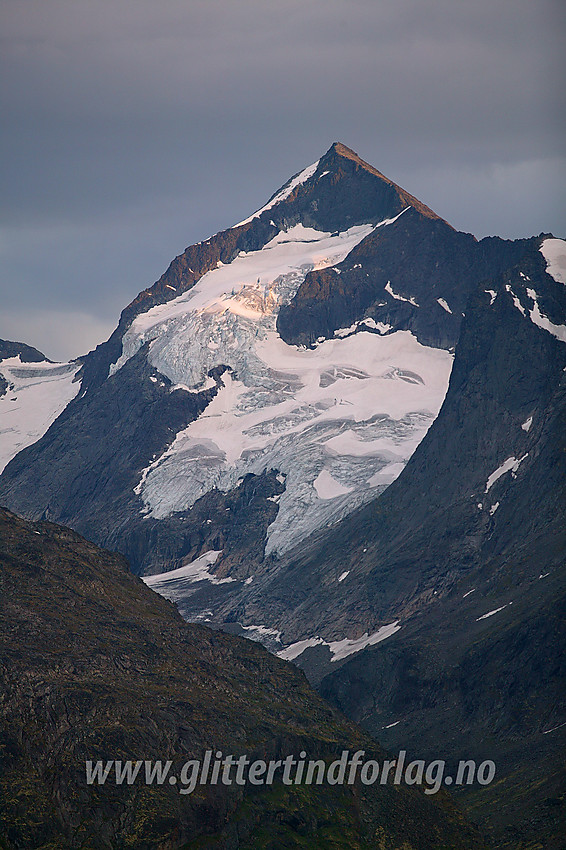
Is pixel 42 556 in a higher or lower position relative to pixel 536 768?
higher

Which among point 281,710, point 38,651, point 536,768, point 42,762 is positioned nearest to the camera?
point 42,762

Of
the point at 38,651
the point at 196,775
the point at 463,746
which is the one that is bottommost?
the point at 463,746

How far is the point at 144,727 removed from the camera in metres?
111

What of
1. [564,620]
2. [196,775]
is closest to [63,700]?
[196,775]

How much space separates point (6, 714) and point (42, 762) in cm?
592

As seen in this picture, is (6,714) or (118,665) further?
(118,665)

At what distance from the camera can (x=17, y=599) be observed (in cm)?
12912

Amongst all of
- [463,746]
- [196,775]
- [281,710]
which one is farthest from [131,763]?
[463,746]

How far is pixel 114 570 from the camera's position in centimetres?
15325

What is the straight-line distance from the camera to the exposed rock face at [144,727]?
100125mm

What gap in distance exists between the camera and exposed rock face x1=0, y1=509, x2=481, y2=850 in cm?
10012

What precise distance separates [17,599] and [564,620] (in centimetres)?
9031

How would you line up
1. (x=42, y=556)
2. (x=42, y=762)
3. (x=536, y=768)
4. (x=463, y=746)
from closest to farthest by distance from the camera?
1. (x=42, y=762)
2. (x=42, y=556)
3. (x=536, y=768)
4. (x=463, y=746)

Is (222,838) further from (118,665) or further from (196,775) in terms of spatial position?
(118,665)
